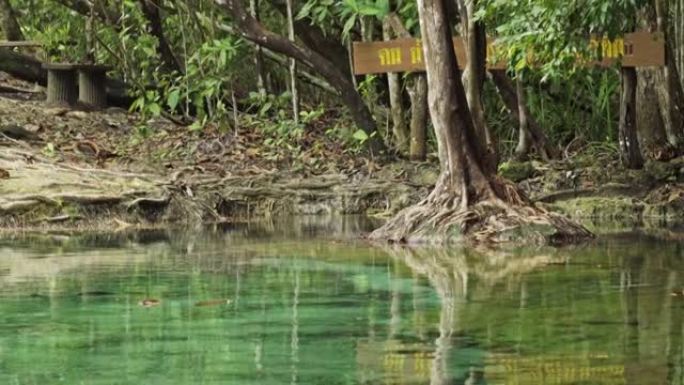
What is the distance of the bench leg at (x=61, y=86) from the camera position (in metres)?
18.9

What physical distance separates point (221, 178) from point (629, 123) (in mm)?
4740

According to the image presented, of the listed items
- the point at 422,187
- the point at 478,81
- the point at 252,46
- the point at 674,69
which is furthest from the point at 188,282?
the point at 252,46

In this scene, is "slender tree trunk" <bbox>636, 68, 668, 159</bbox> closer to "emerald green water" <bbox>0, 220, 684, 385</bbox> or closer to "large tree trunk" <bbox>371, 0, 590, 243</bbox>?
"large tree trunk" <bbox>371, 0, 590, 243</bbox>

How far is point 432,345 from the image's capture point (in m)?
6.04

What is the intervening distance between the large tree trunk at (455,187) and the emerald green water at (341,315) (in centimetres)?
60

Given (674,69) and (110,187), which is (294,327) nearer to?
(110,187)

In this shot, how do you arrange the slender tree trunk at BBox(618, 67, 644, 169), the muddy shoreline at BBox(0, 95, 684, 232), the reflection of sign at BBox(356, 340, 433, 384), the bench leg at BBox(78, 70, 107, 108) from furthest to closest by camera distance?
the bench leg at BBox(78, 70, 107, 108) → the slender tree trunk at BBox(618, 67, 644, 169) → the muddy shoreline at BBox(0, 95, 684, 232) → the reflection of sign at BBox(356, 340, 433, 384)

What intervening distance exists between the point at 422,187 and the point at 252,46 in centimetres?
525

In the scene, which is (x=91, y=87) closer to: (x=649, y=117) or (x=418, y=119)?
(x=418, y=119)

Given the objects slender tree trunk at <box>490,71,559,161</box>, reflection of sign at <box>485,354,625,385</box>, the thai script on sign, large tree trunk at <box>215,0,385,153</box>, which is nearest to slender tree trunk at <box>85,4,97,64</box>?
large tree trunk at <box>215,0,385,153</box>

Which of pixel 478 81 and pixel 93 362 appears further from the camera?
pixel 478 81

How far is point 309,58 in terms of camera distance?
53.7 feet

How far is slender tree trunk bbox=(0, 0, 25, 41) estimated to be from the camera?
68.1 ft

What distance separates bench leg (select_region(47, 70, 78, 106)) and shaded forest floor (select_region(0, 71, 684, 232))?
32 cm
